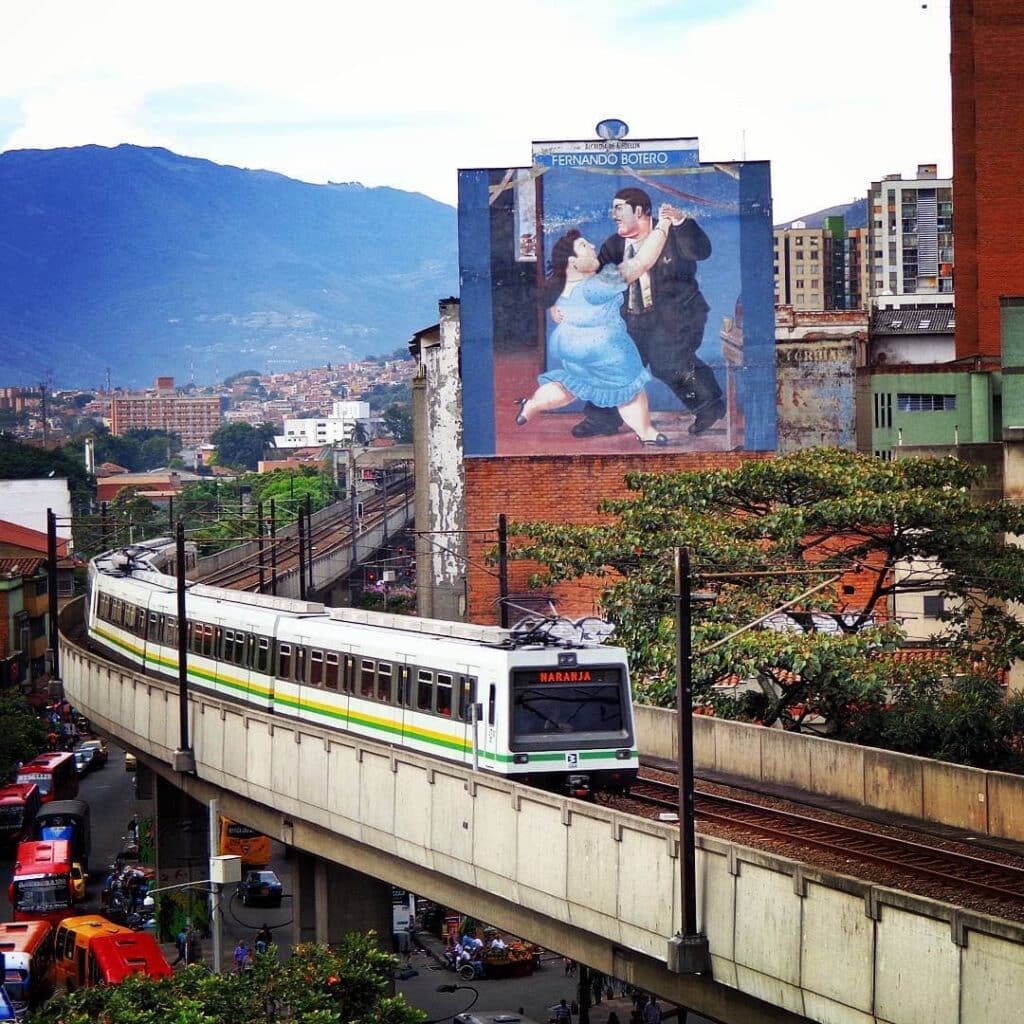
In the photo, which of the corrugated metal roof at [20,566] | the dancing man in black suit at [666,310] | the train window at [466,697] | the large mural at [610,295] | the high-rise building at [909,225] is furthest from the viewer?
the high-rise building at [909,225]

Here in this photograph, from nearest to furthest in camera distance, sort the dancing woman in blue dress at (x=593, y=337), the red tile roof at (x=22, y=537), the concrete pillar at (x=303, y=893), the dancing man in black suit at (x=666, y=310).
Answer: the concrete pillar at (x=303, y=893), the dancing woman in blue dress at (x=593, y=337), the dancing man in black suit at (x=666, y=310), the red tile roof at (x=22, y=537)

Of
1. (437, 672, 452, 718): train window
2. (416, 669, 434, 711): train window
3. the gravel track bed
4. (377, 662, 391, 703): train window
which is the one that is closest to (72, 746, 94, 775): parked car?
(377, 662, 391, 703): train window

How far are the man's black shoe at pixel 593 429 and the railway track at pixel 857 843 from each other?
1237 inches

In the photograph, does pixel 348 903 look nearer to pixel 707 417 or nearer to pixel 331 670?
pixel 331 670

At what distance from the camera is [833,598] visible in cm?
3572

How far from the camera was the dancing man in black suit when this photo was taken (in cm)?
5859

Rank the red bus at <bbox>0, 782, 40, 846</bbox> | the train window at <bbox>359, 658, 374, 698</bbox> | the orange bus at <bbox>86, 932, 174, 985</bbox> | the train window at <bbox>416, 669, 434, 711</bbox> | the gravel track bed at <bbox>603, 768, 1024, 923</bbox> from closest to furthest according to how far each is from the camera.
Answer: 1. the gravel track bed at <bbox>603, 768, 1024, 923</bbox>
2. the train window at <bbox>416, 669, 434, 711</bbox>
3. the train window at <bbox>359, 658, 374, 698</bbox>
4. the orange bus at <bbox>86, 932, 174, 985</bbox>
5. the red bus at <bbox>0, 782, 40, 846</bbox>

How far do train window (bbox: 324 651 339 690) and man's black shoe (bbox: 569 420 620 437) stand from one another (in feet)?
88.7

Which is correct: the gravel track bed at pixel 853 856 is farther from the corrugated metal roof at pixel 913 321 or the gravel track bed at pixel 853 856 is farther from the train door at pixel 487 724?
the corrugated metal roof at pixel 913 321

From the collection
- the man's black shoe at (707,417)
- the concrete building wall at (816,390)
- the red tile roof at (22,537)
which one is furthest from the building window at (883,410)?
the red tile roof at (22,537)

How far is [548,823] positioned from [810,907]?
5.21 m

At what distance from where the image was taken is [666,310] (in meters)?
58.9

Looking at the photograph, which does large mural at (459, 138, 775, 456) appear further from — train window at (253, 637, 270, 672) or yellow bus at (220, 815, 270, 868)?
train window at (253, 637, 270, 672)

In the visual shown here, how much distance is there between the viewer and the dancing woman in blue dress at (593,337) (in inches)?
2292
